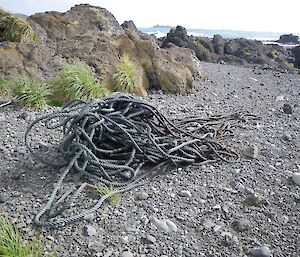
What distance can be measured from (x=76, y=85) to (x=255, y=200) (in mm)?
3038

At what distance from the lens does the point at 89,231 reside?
7.09 ft

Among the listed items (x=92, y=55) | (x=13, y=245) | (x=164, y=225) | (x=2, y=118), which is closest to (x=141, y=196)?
(x=164, y=225)

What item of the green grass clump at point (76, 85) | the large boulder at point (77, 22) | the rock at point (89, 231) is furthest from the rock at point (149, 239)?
the large boulder at point (77, 22)

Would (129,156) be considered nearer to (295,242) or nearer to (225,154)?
(225,154)

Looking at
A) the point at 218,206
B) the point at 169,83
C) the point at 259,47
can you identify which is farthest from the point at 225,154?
the point at 259,47

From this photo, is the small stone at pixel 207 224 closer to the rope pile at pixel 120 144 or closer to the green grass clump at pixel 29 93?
the rope pile at pixel 120 144

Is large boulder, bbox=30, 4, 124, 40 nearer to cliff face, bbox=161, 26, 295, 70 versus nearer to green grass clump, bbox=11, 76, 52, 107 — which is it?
green grass clump, bbox=11, 76, 52, 107

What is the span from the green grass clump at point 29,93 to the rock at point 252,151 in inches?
99.3

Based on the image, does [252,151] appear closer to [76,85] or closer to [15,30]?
[76,85]

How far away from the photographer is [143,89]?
5879 millimetres

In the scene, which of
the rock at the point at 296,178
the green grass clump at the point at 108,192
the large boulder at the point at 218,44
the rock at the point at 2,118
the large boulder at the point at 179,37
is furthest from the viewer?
the large boulder at the point at 218,44

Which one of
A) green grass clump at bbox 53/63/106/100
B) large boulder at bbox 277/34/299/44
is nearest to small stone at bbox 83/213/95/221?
green grass clump at bbox 53/63/106/100

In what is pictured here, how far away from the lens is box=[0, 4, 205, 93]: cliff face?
552 centimetres

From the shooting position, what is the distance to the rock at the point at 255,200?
103 inches
